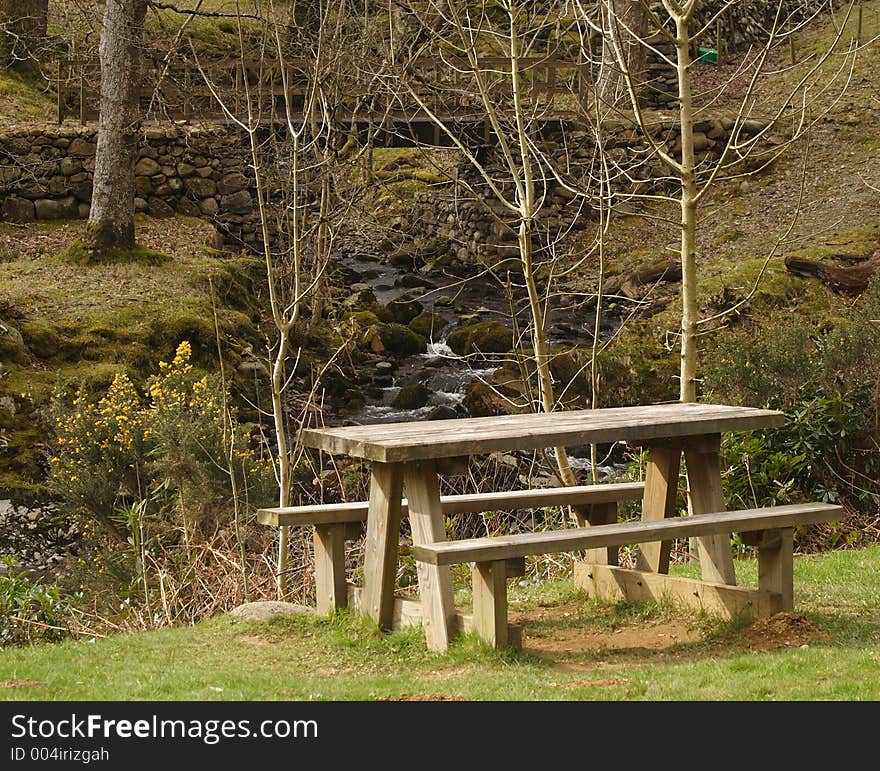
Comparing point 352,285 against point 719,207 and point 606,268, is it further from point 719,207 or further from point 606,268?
point 719,207

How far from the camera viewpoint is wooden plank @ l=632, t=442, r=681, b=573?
6.27 meters

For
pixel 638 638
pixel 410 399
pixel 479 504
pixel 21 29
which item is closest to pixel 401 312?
pixel 410 399

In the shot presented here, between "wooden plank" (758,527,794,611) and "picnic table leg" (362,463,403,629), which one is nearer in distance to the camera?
"wooden plank" (758,527,794,611)

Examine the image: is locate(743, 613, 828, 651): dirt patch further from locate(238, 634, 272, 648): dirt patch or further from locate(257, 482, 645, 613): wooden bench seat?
locate(238, 634, 272, 648): dirt patch

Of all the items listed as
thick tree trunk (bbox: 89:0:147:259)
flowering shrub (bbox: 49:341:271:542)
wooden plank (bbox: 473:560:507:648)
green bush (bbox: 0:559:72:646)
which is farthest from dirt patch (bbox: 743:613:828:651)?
thick tree trunk (bbox: 89:0:147:259)

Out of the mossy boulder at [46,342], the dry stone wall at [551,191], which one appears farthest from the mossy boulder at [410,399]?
the dry stone wall at [551,191]

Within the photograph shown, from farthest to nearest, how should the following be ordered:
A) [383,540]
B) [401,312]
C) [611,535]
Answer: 1. [401,312]
2. [383,540]
3. [611,535]

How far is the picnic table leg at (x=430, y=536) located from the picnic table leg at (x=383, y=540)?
16 cm

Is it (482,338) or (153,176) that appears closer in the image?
(482,338)

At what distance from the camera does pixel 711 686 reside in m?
4.40

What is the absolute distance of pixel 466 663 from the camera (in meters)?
5.05

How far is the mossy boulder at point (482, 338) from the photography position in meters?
15.5

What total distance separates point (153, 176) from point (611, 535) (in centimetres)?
1465

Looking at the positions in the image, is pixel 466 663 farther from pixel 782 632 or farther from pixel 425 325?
pixel 425 325
